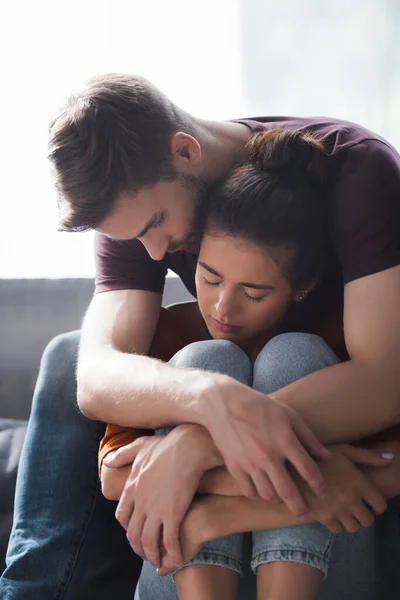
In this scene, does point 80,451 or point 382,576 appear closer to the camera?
point 382,576

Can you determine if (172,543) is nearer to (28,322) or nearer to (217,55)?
(28,322)

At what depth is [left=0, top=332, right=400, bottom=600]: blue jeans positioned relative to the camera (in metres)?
0.90

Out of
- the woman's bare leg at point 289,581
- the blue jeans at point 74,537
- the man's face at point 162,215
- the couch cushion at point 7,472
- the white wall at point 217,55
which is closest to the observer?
the woman's bare leg at point 289,581

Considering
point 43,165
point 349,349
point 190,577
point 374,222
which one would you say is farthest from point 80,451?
point 43,165

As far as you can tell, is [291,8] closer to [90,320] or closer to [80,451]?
[90,320]

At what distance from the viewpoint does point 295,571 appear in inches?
31.2

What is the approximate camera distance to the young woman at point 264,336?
2.68 ft

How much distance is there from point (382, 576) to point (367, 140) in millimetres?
580

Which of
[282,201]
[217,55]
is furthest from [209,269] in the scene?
[217,55]

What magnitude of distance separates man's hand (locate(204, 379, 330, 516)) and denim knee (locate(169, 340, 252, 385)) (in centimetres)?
8

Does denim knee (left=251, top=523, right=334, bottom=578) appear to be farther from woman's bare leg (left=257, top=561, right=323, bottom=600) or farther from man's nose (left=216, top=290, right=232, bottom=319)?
man's nose (left=216, top=290, right=232, bottom=319)

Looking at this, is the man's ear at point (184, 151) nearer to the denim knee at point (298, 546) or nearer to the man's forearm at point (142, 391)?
the man's forearm at point (142, 391)

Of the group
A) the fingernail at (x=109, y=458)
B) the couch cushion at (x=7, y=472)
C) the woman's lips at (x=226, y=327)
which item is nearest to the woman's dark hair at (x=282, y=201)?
the woman's lips at (x=226, y=327)

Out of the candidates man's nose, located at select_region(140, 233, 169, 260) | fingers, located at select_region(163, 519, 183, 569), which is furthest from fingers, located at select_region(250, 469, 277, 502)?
man's nose, located at select_region(140, 233, 169, 260)
